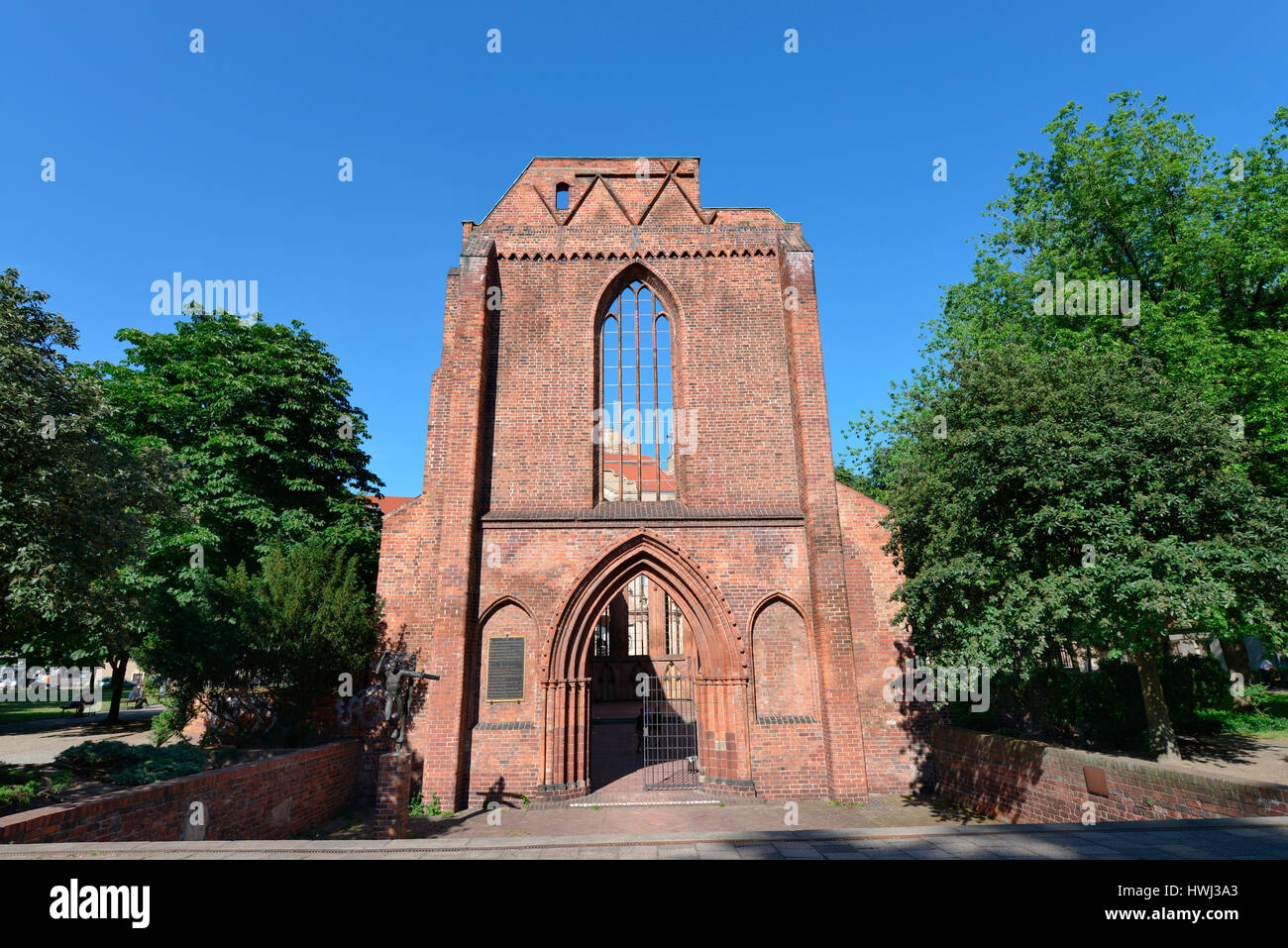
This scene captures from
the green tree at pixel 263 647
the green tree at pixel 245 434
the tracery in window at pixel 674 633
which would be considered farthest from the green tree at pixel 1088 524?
the tracery in window at pixel 674 633

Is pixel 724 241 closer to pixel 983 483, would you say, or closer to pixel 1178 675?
pixel 983 483

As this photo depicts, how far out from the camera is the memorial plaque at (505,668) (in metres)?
12.4

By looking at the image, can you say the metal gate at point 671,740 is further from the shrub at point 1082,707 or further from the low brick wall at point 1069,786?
the shrub at point 1082,707

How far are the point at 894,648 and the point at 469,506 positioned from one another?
9192 millimetres

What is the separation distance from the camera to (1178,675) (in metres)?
15.7

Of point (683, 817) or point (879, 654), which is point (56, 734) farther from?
point (879, 654)

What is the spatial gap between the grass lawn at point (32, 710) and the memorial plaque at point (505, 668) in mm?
26374

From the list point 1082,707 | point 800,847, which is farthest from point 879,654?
point 800,847

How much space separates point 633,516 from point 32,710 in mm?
38136

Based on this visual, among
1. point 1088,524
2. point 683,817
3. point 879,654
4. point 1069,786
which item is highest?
point 1088,524

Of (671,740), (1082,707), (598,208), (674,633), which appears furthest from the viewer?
(674,633)

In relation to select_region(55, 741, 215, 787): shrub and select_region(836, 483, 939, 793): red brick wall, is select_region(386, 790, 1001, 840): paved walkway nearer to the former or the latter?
select_region(836, 483, 939, 793): red brick wall

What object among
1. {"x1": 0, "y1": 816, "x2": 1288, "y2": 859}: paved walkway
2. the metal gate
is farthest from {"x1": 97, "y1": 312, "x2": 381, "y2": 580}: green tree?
{"x1": 0, "y1": 816, "x2": 1288, "y2": 859}: paved walkway

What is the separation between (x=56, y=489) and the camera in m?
8.01
